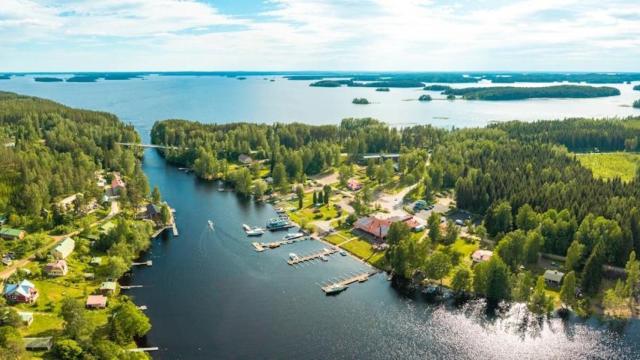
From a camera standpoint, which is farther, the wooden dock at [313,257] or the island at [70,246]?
the wooden dock at [313,257]

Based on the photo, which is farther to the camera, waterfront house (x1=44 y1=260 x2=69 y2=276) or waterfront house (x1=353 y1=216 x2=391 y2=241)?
waterfront house (x1=353 y1=216 x2=391 y2=241)

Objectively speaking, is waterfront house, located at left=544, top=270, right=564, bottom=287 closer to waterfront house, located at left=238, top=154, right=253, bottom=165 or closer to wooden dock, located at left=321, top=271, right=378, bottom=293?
wooden dock, located at left=321, top=271, right=378, bottom=293

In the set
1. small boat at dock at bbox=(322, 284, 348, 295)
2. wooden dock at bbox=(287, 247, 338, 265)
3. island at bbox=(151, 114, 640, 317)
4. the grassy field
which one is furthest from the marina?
the grassy field

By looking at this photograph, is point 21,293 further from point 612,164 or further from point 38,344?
point 612,164

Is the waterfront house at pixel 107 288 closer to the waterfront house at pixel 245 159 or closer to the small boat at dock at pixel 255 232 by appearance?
the small boat at dock at pixel 255 232

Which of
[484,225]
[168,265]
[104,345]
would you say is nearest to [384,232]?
[484,225]

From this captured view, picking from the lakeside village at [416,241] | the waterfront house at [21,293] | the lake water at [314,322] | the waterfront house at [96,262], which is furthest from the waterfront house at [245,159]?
the waterfront house at [21,293]

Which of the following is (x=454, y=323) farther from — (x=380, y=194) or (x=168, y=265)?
(x=380, y=194)
